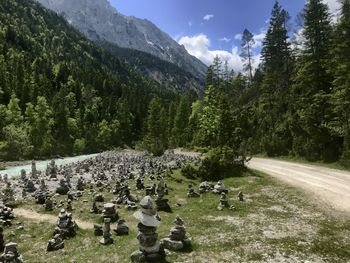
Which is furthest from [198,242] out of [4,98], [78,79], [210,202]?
[78,79]

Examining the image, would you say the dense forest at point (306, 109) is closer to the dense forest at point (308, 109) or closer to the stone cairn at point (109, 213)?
the dense forest at point (308, 109)

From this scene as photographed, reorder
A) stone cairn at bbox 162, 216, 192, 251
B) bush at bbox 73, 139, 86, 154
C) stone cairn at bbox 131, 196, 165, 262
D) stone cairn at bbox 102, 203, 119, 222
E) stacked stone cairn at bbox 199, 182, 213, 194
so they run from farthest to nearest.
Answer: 1. bush at bbox 73, 139, 86, 154
2. stacked stone cairn at bbox 199, 182, 213, 194
3. stone cairn at bbox 102, 203, 119, 222
4. stone cairn at bbox 162, 216, 192, 251
5. stone cairn at bbox 131, 196, 165, 262

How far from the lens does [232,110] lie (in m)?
45.7

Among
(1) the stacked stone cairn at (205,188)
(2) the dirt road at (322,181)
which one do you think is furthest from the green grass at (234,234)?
(1) the stacked stone cairn at (205,188)

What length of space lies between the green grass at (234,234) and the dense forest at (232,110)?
14.7 m

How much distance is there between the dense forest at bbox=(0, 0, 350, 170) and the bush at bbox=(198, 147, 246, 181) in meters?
0.48

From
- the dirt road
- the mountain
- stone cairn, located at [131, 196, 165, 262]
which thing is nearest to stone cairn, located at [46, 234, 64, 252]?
stone cairn, located at [131, 196, 165, 262]

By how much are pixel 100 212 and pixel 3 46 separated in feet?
591

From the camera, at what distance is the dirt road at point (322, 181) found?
25952 mm

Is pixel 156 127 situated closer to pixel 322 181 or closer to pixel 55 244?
pixel 322 181

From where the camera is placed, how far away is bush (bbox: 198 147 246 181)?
128ft

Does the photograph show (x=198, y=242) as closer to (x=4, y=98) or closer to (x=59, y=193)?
(x=59, y=193)

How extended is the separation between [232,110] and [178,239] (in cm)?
2952

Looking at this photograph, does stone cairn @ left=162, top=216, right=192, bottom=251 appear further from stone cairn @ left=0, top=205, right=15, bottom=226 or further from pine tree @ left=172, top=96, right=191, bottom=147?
pine tree @ left=172, top=96, right=191, bottom=147
